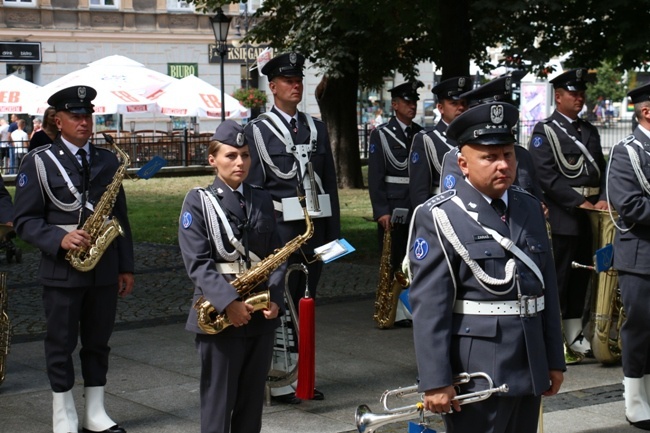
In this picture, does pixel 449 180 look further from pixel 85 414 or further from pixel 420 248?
pixel 85 414

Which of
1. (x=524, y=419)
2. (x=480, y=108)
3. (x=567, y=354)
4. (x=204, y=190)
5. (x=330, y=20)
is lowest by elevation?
(x=567, y=354)

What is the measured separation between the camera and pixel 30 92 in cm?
3073

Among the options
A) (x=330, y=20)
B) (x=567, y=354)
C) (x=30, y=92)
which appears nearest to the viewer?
(x=567, y=354)

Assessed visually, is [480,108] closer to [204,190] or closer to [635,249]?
[204,190]

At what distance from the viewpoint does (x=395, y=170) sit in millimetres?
11312

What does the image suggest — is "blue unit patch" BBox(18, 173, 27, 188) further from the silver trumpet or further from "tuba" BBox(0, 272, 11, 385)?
the silver trumpet

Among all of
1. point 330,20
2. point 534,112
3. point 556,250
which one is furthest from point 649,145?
point 534,112

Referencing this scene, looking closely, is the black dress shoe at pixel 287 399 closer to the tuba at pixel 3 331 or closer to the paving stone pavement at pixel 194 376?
the paving stone pavement at pixel 194 376

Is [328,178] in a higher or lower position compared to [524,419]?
higher

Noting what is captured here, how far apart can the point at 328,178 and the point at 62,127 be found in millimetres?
2066

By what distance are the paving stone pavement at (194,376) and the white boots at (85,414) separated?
8.9 inches

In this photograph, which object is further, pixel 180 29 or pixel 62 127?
pixel 180 29

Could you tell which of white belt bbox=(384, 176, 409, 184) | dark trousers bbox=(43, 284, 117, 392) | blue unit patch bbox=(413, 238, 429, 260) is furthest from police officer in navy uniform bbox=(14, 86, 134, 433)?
white belt bbox=(384, 176, 409, 184)

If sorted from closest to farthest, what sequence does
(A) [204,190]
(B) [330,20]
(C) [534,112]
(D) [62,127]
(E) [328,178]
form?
(A) [204,190], (D) [62,127], (E) [328,178], (B) [330,20], (C) [534,112]
